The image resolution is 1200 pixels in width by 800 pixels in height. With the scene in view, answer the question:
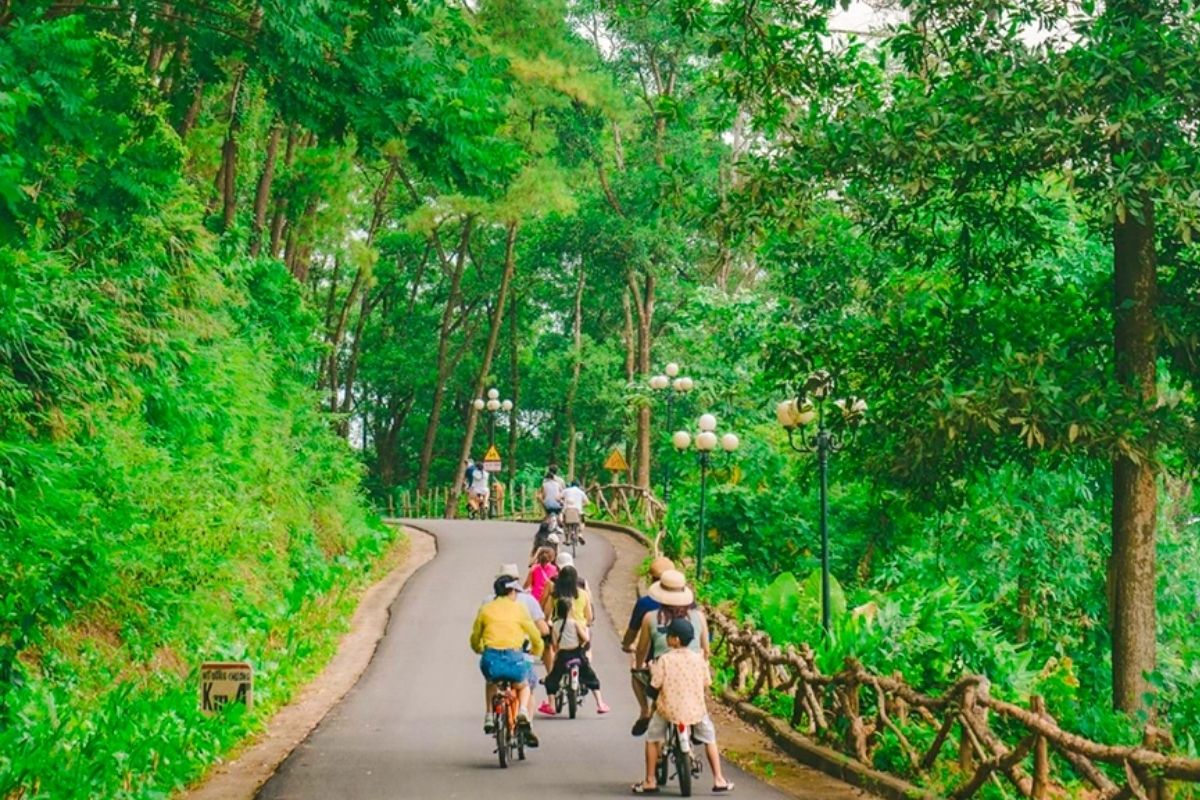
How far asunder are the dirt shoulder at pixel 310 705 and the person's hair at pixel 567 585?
3032 mm

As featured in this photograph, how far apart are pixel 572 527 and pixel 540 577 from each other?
45.5 ft

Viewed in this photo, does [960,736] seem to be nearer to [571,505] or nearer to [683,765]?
[683,765]

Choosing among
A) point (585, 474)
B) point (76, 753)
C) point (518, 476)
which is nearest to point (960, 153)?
point (76, 753)

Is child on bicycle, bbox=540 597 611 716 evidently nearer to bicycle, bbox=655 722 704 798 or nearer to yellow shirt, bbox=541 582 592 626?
yellow shirt, bbox=541 582 592 626

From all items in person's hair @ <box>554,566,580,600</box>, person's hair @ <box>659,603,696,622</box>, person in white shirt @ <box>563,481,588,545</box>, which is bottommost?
person's hair @ <box>659,603,696,622</box>

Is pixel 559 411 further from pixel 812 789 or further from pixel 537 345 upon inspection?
pixel 812 789

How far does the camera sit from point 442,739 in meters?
14.6

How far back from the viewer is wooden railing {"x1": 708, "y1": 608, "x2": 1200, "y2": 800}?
8.95m

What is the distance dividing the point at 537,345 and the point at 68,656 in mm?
46367

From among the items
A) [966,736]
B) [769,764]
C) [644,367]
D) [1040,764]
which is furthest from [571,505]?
[1040,764]

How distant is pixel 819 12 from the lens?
15234 mm

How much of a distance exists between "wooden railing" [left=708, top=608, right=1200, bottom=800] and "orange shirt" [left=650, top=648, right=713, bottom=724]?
203 centimetres

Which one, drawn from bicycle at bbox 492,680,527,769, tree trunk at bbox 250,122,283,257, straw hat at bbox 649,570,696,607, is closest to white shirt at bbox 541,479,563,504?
tree trunk at bbox 250,122,283,257

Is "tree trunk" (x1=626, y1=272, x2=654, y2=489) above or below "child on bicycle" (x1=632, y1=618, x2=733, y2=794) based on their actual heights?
above
